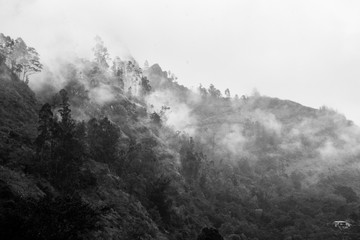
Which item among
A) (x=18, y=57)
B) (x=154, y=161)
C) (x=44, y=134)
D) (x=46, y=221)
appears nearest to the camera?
(x=46, y=221)

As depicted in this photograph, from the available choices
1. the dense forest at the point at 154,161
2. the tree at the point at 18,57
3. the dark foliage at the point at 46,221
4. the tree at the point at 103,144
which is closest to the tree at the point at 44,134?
the dense forest at the point at 154,161

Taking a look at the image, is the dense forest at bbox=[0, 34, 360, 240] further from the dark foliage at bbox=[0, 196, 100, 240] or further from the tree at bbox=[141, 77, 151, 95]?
the tree at bbox=[141, 77, 151, 95]

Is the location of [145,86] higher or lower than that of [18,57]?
higher

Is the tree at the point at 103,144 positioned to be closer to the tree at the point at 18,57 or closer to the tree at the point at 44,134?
the tree at the point at 44,134

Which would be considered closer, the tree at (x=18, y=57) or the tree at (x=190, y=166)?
the tree at (x=190, y=166)

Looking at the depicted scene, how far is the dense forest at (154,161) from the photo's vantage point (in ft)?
182

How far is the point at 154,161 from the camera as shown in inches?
3873

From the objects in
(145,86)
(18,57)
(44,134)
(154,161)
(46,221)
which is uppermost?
(145,86)

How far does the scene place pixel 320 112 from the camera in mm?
186000

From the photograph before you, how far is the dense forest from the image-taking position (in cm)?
5559

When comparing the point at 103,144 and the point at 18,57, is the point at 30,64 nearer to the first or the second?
the point at 18,57

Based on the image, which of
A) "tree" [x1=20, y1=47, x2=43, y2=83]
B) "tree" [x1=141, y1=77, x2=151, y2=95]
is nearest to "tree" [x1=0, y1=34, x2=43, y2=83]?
"tree" [x1=20, y1=47, x2=43, y2=83]

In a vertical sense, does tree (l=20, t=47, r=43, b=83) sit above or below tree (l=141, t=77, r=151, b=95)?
below

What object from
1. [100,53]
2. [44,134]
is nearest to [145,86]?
[100,53]
